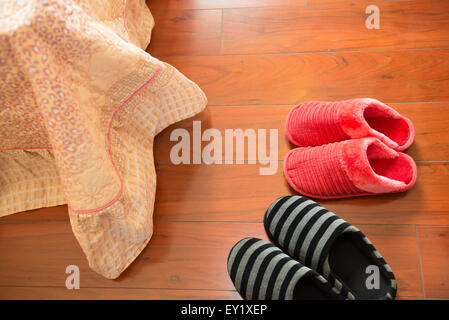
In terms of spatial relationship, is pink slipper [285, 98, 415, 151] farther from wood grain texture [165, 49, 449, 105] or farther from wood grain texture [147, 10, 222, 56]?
wood grain texture [147, 10, 222, 56]

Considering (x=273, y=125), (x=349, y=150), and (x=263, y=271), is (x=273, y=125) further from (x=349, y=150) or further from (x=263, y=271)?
(x=263, y=271)

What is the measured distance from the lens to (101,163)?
2.49 feet

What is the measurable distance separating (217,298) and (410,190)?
595 mm

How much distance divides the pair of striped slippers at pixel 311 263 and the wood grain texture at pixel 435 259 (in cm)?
14

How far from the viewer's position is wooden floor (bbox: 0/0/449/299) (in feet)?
3.14

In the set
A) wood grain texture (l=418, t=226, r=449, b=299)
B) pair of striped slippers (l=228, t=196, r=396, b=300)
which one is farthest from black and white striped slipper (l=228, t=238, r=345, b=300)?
wood grain texture (l=418, t=226, r=449, b=299)

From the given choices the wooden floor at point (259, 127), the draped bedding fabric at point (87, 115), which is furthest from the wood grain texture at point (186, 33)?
the draped bedding fabric at point (87, 115)

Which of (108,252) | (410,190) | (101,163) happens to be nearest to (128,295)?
(108,252)

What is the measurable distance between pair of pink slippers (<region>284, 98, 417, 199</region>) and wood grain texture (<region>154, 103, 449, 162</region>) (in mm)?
61

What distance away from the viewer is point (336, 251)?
2.90 feet

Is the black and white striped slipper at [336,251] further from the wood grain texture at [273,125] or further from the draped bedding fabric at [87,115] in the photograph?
the draped bedding fabric at [87,115]

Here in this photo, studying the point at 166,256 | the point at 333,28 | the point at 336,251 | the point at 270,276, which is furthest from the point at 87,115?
the point at 333,28
